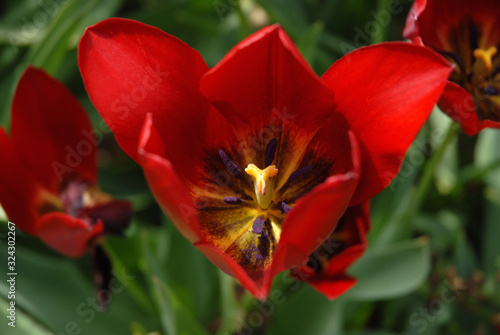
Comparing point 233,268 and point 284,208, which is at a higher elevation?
point 233,268

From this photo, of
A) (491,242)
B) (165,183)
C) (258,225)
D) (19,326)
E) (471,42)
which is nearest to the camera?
(165,183)

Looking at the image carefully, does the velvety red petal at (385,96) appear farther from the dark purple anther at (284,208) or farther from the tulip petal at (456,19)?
the tulip petal at (456,19)

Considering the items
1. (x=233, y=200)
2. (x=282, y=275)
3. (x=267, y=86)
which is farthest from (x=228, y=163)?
(x=282, y=275)

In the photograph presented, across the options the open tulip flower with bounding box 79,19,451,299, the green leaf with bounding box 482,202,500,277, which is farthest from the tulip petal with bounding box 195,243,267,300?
the green leaf with bounding box 482,202,500,277

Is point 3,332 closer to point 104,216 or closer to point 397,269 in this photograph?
point 104,216

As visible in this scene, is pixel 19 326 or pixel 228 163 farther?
A: pixel 19 326

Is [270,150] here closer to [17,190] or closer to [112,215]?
[112,215]

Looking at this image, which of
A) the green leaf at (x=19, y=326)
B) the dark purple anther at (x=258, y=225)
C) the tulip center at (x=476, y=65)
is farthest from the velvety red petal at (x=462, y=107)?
the green leaf at (x=19, y=326)
